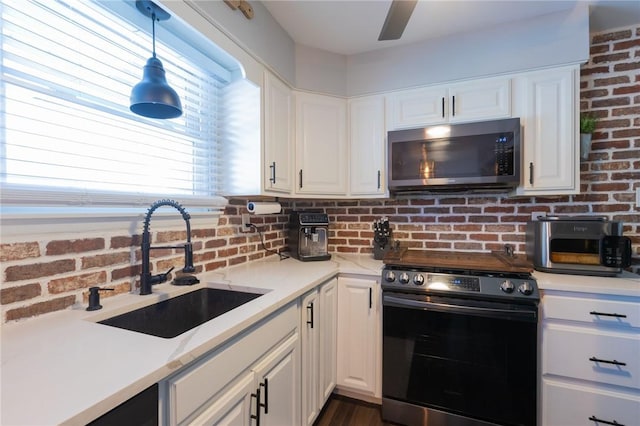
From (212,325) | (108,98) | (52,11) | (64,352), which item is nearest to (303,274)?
(212,325)

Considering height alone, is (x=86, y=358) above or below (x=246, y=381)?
above

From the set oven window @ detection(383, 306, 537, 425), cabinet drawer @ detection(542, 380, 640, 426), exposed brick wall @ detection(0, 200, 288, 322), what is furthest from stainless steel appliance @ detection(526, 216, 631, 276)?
exposed brick wall @ detection(0, 200, 288, 322)

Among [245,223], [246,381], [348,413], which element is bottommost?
[348,413]

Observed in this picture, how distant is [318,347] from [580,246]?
163 cm

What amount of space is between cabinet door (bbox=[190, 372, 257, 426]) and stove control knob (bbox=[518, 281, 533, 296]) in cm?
141

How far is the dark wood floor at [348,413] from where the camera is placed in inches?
69.1

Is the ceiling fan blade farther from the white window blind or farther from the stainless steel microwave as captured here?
the white window blind

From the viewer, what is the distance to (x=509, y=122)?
5.76 ft

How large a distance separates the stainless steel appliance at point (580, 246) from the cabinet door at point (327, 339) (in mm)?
1268

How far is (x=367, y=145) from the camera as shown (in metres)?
2.15

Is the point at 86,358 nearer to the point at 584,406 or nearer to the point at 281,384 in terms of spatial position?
the point at 281,384

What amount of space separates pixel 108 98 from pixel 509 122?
84.3 inches

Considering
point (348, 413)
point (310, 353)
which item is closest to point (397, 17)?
point (310, 353)

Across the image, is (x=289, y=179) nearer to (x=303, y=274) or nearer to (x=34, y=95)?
(x=303, y=274)
